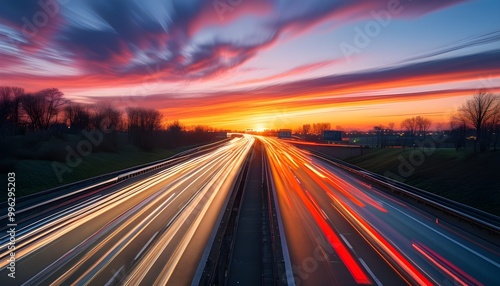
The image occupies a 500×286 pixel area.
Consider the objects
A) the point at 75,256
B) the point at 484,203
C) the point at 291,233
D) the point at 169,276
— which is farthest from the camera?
the point at 484,203

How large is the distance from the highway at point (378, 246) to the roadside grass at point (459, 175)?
517 centimetres

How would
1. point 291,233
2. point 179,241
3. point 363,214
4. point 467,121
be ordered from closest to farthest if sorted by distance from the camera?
point 179,241, point 291,233, point 363,214, point 467,121

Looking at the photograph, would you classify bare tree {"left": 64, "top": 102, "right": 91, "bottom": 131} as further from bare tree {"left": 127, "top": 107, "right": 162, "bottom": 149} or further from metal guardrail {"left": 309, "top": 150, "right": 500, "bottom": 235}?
metal guardrail {"left": 309, "top": 150, "right": 500, "bottom": 235}

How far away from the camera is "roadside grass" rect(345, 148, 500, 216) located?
27719 millimetres

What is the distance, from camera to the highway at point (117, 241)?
13094 millimetres

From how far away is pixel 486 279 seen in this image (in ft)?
44.5

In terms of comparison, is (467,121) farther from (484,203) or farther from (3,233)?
(3,233)

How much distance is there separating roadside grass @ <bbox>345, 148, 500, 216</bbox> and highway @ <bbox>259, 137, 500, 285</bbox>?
517 cm

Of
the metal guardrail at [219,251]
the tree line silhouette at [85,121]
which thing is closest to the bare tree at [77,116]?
the tree line silhouette at [85,121]

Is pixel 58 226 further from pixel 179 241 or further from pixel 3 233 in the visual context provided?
pixel 179 241

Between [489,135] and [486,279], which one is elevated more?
[489,135]

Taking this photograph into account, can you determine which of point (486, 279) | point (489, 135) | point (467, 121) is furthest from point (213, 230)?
point (467, 121)

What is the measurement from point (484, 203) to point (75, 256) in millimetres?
26447

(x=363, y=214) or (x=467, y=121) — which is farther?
(x=467, y=121)
